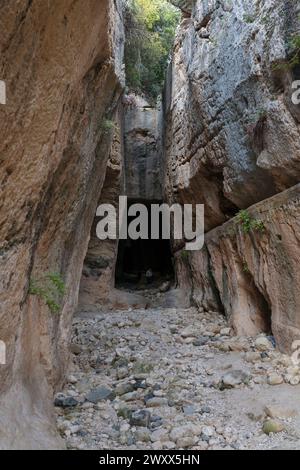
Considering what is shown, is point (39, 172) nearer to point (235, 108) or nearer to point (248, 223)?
point (248, 223)

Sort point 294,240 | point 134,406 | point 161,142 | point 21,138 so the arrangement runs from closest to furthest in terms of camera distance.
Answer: point 21,138 → point 134,406 → point 294,240 → point 161,142

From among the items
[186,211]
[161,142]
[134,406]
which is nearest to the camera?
[134,406]

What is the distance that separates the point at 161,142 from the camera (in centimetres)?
1116

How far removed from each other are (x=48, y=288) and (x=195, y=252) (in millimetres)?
5120

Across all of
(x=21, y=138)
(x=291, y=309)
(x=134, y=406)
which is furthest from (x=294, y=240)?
(x=21, y=138)

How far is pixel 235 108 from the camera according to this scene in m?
5.34

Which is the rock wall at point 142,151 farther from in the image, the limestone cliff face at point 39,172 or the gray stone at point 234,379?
the gray stone at point 234,379

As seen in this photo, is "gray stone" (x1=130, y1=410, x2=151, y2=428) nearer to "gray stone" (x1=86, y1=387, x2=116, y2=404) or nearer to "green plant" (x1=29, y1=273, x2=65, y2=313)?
"gray stone" (x1=86, y1=387, x2=116, y2=404)

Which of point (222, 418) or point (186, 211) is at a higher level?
point (186, 211)

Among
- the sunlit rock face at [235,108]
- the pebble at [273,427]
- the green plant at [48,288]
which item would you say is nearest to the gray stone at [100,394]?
the green plant at [48,288]

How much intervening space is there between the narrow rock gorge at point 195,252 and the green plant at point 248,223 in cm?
3

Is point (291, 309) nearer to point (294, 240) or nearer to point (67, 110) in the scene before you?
point (294, 240)

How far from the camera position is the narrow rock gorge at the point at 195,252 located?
2672 mm

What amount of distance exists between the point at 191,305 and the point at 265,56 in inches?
220
